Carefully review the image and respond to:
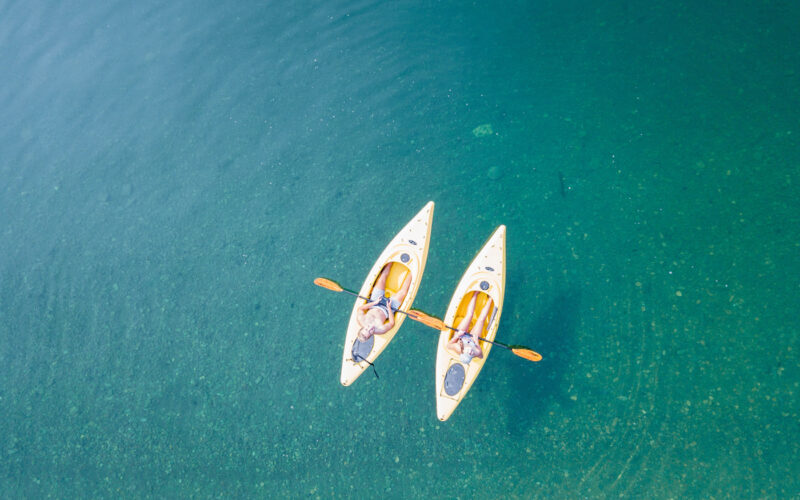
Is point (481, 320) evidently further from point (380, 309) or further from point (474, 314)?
point (380, 309)

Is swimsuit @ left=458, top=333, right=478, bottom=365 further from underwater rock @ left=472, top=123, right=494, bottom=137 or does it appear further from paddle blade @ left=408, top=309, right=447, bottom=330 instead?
underwater rock @ left=472, top=123, right=494, bottom=137

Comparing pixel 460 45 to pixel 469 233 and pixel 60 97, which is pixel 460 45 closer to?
pixel 469 233

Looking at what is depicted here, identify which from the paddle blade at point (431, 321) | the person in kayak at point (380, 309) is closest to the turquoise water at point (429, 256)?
the person in kayak at point (380, 309)

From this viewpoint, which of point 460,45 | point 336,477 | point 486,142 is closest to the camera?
point 336,477

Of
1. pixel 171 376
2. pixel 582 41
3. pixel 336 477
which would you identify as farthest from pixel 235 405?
pixel 582 41

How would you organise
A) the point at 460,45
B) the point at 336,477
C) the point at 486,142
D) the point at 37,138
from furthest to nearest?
1. the point at 37,138
2. the point at 460,45
3. the point at 486,142
4. the point at 336,477

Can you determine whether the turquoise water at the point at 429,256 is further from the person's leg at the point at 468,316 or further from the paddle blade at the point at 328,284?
the person's leg at the point at 468,316

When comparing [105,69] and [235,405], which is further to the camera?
[105,69]

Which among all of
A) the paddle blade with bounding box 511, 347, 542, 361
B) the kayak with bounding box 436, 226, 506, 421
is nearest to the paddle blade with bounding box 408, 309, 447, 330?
the kayak with bounding box 436, 226, 506, 421
